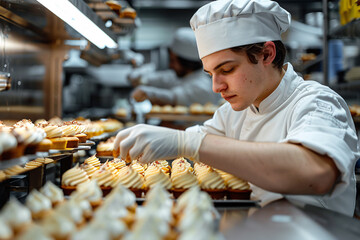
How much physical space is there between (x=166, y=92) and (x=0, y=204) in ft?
13.7

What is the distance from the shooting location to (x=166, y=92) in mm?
5492

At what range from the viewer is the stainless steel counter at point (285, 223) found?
1.11m

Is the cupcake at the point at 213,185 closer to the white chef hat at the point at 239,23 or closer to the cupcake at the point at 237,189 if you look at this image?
the cupcake at the point at 237,189

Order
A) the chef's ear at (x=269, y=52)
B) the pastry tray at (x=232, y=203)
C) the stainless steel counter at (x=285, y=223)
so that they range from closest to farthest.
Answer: the stainless steel counter at (x=285, y=223), the pastry tray at (x=232, y=203), the chef's ear at (x=269, y=52)

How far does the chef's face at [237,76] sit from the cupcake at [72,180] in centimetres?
84

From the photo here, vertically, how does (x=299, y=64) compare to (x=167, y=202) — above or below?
above

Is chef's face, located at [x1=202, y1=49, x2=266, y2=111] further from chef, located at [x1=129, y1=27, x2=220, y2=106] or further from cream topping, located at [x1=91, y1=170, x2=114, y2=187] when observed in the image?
chef, located at [x1=129, y1=27, x2=220, y2=106]

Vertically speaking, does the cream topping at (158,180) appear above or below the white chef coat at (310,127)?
below

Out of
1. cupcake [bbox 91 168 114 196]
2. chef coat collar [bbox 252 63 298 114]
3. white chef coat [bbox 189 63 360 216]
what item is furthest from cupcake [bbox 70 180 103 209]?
chef coat collar [bbox 252 63 298 114]

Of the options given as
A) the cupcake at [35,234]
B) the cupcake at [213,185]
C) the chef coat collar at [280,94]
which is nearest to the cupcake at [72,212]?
the cupcake at [35,234]

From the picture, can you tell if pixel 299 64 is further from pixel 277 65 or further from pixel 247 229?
pixel 247 229

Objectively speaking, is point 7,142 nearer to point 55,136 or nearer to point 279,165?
point 55,136

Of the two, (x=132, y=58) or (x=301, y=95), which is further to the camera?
(x=132, y=58)

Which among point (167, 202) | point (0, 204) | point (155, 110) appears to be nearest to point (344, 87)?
point (155, 110)
